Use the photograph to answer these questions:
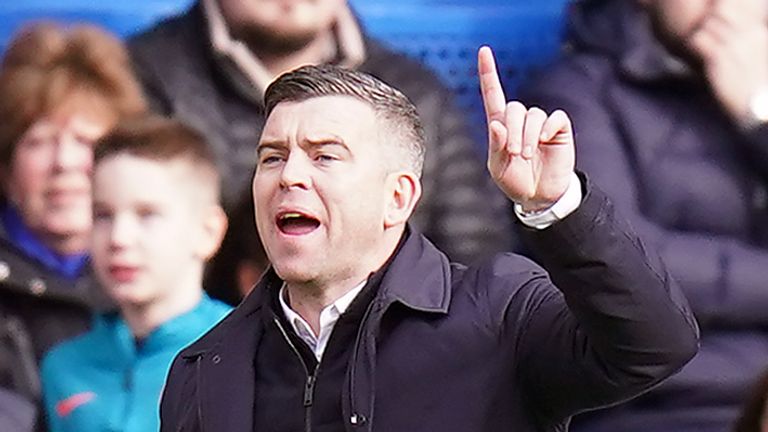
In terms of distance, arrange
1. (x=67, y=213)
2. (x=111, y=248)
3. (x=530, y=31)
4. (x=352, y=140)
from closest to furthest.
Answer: (x=352, y=140) < (x=111, y=248) < (x=67, y=213) < (x=530, y=31)

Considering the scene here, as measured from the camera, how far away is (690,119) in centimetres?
491

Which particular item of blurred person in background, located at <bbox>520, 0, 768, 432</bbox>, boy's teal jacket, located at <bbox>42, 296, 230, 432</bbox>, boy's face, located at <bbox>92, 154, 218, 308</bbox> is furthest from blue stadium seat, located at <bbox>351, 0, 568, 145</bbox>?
boy's teal jacket, located at <bbox>42, 296, 230, 432</bbox>

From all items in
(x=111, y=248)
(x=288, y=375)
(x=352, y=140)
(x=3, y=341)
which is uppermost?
(x=352, y=140)

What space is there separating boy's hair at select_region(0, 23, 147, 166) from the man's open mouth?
5.89ft

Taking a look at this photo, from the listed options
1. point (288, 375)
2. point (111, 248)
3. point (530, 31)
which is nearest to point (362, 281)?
point (288, 375)

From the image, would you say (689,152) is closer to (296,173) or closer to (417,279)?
(417,279)

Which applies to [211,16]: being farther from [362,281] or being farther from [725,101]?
[362,281]

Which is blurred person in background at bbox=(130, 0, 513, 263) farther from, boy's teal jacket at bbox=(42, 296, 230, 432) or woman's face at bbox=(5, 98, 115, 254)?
boy's teal jacket at bbox=(42, 296, 230, 432)

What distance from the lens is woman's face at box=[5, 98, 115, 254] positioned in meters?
4.63

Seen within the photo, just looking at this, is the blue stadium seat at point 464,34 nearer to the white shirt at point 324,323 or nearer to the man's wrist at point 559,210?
the white shirt at point 324,323

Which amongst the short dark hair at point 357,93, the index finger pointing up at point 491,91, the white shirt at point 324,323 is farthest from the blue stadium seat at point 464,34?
the index finger pointing up at point 491,91

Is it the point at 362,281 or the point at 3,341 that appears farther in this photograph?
the point at 3,341

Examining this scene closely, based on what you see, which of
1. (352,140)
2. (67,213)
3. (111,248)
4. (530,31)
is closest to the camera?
(352,140)

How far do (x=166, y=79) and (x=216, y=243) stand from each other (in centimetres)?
57
